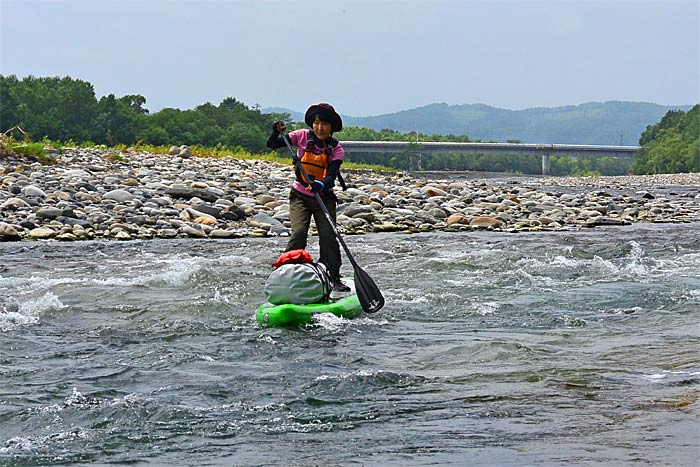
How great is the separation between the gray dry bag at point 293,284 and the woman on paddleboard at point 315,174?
0.80 m

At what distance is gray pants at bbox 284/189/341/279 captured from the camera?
363 inches

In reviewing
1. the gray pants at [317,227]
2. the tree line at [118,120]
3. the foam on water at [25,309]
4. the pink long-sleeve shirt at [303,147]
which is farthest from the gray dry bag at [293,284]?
the tree line at [118,120]

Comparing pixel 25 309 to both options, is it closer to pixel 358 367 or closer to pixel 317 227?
pixel 317 227

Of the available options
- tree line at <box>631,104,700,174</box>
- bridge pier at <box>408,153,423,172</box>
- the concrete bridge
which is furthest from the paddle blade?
bridge pier at <box>408,153,423,172</box>

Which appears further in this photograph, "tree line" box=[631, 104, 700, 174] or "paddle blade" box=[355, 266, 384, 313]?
"tree line" box=[631, 104, 700, 174]

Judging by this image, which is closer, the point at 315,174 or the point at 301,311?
the point at 301,311

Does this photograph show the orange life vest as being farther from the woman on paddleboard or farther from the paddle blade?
the paddle blade

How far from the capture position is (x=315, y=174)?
9.27 meters

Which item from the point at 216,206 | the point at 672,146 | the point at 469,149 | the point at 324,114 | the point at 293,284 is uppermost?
the point at 324,114

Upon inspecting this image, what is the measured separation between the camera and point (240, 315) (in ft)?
28.9

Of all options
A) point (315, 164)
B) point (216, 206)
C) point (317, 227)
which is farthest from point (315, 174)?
point (216, 206)

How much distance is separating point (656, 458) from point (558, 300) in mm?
5283

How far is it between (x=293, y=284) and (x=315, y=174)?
136 cm

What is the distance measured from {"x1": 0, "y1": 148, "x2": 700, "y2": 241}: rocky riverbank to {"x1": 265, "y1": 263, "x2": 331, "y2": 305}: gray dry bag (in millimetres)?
6493
